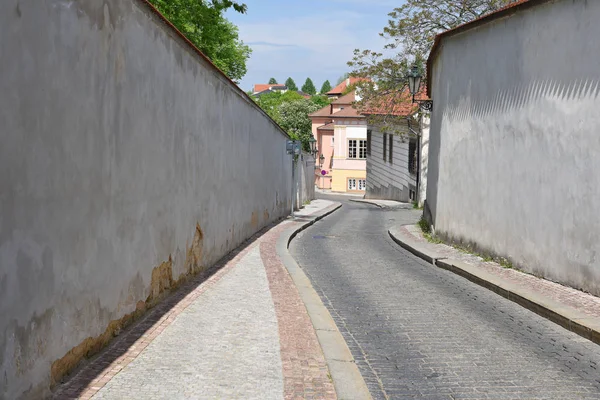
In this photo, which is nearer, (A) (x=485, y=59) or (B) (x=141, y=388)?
(B) (x=141, y=388)

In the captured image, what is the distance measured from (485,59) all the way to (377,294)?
5752 millimetres

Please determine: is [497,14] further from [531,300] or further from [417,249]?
[531,300]

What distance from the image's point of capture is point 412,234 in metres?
17.4

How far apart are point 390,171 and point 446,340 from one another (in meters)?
36.8

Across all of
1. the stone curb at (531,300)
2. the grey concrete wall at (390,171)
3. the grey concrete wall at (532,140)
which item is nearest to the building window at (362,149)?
the grey concrete wall at (390,171)

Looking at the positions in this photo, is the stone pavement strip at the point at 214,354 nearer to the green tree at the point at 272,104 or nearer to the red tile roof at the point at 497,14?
the red tile roof at the point at 497,14

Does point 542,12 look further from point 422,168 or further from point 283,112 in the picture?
point 283,112

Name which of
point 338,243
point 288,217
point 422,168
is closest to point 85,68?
point 338,243

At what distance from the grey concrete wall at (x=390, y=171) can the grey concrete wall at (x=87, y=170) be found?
87.7 ft

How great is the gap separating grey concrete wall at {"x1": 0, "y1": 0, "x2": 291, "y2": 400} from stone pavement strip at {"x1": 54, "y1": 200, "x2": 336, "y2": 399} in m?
0.28

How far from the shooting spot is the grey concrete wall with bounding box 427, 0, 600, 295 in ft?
28.5

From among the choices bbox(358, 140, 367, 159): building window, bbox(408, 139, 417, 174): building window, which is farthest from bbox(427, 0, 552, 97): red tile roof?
bbox(358, 140, 367, 159): building window

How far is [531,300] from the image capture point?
7977 millimetres

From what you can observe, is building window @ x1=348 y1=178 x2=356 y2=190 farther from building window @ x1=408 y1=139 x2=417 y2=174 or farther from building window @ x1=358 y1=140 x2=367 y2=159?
building window @ x1=408 y1=139 x2=417 y2=174
